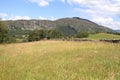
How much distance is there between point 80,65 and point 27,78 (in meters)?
3.66

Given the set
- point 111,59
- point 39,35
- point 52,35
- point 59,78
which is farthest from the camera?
point 52,35

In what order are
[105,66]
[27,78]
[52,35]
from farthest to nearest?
[52,35] < [105,66] < [27,78]

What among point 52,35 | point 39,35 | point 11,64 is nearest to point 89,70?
point 11,64

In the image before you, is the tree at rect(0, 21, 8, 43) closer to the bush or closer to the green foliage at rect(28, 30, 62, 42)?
the bush

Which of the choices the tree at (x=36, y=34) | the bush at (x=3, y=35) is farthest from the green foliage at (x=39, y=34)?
the bush at (x=3, y=35)

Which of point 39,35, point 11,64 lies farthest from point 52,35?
point 11,64

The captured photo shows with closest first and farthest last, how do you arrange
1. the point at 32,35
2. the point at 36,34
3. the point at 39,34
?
1. the point at 32,35
2. the point at 36,34
3. the point at 39,34

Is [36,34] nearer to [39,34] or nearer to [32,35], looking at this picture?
[39,34]

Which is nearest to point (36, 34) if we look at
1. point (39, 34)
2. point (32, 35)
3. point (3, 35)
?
point (39, 34)

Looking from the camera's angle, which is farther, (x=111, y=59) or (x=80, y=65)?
(x=111, y=59)

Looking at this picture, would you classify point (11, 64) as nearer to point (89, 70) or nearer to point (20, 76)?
point (20, 76)

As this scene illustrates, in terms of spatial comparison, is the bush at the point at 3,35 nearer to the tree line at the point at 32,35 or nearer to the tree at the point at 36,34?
the tree line at the point at 32,35

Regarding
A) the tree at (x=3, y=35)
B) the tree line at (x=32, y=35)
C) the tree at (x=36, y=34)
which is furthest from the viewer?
the tree at (x=36, y=34)

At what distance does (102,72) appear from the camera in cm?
1170
